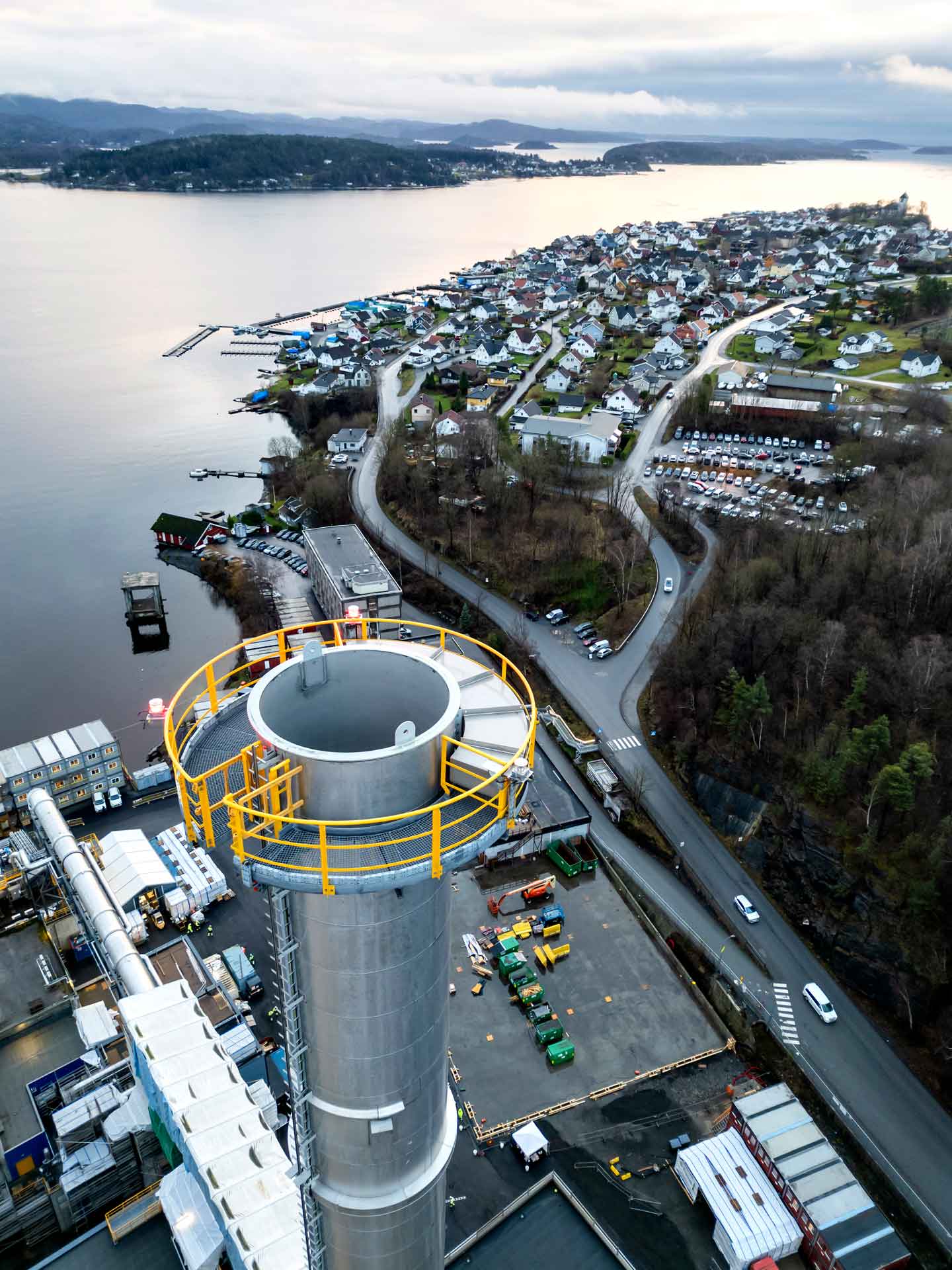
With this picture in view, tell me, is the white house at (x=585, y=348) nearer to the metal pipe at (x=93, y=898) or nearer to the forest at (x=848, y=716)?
the forest at (x=848, y=716)

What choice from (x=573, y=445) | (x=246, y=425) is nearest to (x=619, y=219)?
(x=246, y=425)

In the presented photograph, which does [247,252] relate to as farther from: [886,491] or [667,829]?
[667,829]

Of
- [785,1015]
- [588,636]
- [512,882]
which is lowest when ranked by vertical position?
[785,1015]

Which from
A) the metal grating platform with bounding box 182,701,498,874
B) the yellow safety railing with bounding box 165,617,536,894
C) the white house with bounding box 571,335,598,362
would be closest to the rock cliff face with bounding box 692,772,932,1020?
the yellow safety railing with bounding box 165,617,536,894

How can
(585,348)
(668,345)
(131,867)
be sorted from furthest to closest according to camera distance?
(668,345) → (585,348) → (131,867)

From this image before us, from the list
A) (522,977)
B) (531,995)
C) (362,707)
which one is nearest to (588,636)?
(522,977)

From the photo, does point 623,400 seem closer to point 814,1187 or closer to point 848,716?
point 848,716
